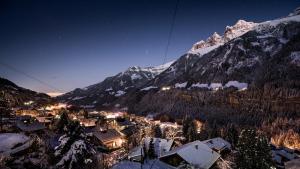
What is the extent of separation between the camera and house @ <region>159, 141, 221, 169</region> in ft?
122

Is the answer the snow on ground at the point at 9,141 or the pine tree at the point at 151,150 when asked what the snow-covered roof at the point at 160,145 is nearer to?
the pine tree at the point at 151,150

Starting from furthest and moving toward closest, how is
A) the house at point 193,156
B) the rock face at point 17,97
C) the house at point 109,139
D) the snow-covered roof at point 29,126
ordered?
the rock face at point 17,97, the house at point 109,139, the snow-covered roof at point 29,126, the house at point 193,156

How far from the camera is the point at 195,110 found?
548 ft

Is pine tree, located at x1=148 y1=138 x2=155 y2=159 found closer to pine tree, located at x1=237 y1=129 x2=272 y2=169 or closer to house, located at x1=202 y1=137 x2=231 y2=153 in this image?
house, located at x1=202 y1=137 x2=231 y2=153

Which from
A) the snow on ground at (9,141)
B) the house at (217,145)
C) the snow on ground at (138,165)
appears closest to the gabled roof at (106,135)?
the snow on ground at (138,165)

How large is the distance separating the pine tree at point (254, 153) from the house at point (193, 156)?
824cm

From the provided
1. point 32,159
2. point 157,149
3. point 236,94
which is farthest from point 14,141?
point 236,94

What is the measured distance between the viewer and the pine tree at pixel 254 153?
1107 inches

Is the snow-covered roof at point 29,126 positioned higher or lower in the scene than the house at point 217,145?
higher

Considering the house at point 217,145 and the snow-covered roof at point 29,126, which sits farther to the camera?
the snow-covered roof at point 29,126

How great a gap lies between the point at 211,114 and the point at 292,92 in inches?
2290

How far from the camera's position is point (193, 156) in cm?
3841

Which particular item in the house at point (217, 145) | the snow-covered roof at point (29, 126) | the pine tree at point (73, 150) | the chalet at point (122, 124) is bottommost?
the chalet at point (122, 124)

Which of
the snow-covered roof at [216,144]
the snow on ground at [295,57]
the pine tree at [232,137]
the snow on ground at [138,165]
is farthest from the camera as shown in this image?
the snow on ground at [295,57]
